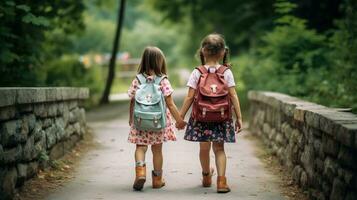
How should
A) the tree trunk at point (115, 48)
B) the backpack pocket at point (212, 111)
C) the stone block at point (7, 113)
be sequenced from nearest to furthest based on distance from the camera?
the stone block at point (7, 113) → the backpack pocket at point (212, 111) → the tree trunk at point (115, 48)

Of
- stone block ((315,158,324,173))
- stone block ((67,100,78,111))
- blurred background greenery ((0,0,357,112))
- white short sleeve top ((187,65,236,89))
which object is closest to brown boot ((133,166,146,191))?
white short sleeve top ((187,65,236,89))

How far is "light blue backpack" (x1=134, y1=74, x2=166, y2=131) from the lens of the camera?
584 centimetres

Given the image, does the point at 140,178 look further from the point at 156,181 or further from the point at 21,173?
the point at 21,173

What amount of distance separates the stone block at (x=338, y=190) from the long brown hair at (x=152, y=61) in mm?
2258

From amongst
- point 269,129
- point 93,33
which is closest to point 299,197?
point 269,129

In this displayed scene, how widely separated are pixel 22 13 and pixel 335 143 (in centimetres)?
682

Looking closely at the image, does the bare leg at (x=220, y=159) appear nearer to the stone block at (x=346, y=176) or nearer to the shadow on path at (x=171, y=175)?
the shadow on path at (x=171, y=175)

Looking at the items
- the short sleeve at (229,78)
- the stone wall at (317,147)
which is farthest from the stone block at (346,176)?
the short sleeve at (229,78)

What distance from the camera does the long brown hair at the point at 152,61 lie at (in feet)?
19.6

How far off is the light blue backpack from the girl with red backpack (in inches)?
9.3

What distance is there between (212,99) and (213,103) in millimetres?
41

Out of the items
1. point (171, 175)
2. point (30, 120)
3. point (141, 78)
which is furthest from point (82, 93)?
point (141, 78)

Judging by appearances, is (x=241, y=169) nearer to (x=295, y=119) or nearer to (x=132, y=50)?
(x=295, y=119)

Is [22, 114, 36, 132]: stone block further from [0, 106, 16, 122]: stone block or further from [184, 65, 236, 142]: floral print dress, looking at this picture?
[184, 65, 236, 142]: floral print dress
